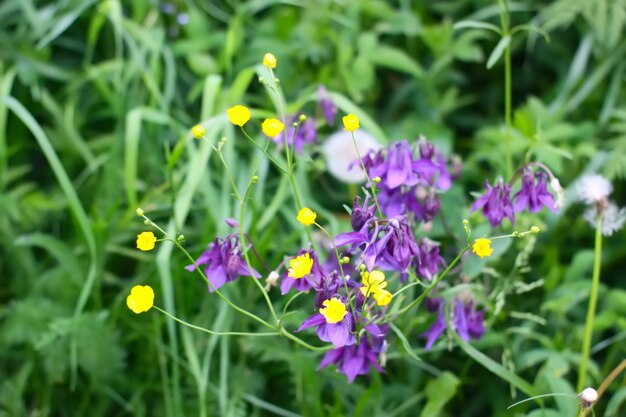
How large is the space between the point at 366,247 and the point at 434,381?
442 millimetres

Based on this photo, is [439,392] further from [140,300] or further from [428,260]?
[140,300]

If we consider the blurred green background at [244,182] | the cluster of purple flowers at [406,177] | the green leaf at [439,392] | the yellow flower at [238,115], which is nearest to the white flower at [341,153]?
the blurred green background at [244,182]

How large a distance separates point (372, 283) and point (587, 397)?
324mm

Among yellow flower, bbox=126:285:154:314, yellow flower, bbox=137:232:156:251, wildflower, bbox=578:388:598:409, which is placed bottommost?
wildflower, bbox=578:388:598:409

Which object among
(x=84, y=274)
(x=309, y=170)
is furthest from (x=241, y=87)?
(x=84, y=274)

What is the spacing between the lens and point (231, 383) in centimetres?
142

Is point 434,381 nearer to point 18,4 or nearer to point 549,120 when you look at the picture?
point 549,120

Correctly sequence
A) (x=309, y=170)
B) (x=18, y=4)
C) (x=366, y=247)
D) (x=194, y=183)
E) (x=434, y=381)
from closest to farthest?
(x=366, y=247) < (x=434, y=381) < (x=194, y=183) < (x=309, y=170) < (x=18, y=4)

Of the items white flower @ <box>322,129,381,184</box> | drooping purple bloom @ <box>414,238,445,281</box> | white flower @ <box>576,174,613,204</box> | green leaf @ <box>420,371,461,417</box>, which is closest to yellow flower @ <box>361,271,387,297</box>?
drooping purple bloom @ <box>414,238,445,281</box>

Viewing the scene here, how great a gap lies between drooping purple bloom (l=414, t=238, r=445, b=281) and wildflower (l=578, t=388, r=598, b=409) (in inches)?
10.5

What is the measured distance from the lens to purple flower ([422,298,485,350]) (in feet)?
3.99

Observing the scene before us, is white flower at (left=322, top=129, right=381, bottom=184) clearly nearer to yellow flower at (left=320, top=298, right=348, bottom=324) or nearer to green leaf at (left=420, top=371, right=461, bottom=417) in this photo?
green leaf at (left=420, top=371, right=461, bottom=417)

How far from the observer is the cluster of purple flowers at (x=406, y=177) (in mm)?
1176

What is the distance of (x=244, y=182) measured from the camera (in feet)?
5.45
